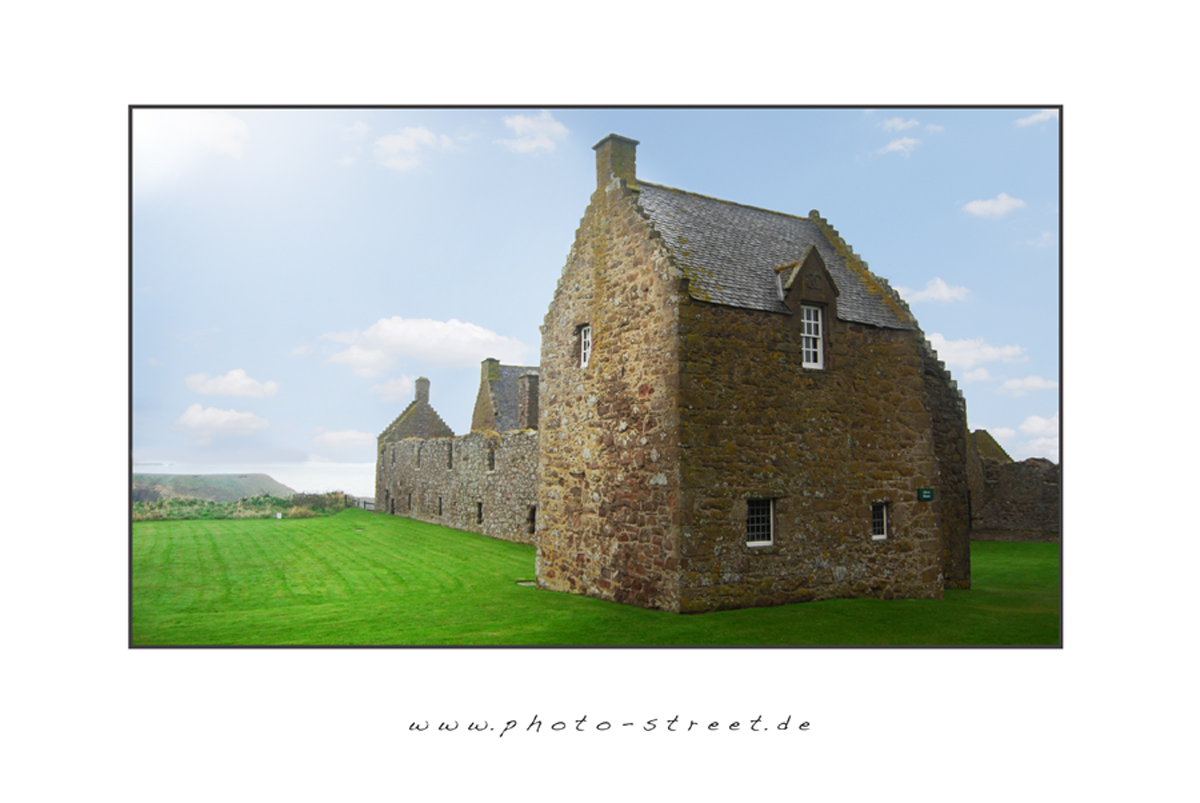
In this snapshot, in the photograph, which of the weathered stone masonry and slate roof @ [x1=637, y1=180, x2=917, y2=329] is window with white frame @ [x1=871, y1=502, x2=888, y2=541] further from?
slate roof @ [x1=637, y1=180, x2=917, y2=329]

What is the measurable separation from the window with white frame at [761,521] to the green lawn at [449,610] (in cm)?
→ 123

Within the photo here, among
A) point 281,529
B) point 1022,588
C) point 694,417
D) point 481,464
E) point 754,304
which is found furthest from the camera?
point 481,464

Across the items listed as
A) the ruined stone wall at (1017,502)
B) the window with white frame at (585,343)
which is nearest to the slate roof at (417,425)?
the ruined stone wall at (1017,502)

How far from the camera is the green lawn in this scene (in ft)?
34.8

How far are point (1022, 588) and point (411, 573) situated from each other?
14.3m

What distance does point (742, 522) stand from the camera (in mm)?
12766

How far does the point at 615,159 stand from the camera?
1510cm

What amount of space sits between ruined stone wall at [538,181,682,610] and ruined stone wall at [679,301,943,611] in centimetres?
50

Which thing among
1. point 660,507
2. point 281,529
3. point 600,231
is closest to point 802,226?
point 600,231

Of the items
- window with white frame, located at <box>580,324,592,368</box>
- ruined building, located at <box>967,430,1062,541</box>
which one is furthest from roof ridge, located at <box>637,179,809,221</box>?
ruined building, located at <box>967,430,1062,541</box>

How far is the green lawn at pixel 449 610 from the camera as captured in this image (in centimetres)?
1059

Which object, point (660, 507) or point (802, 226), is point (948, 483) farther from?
point (660, 507)

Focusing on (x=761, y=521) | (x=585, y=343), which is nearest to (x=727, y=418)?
(x=761, y=521)

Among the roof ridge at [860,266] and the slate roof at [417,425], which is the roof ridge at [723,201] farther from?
the slate roof at [417,425]
